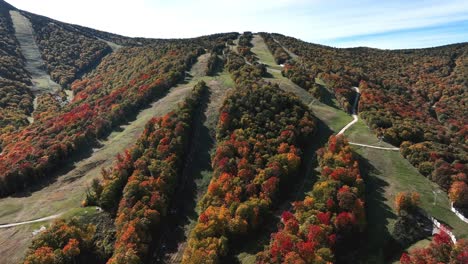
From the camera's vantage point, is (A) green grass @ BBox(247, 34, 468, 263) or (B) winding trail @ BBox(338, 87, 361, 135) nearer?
(A) green grass @ BBox(247, 34, 468, 263)

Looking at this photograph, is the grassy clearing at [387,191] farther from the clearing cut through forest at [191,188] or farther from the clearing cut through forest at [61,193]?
the clearing cut through forest at [61,193]

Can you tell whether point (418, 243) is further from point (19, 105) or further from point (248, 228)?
point (19, 105)

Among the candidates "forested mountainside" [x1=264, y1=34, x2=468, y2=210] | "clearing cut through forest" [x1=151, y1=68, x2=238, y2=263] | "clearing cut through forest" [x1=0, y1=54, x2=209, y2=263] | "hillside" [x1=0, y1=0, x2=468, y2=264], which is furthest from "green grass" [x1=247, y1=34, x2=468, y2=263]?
"clearing cut through forest" [x1=0, y1=54, x2=209, y2=263]

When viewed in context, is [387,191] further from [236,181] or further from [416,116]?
[416,116]

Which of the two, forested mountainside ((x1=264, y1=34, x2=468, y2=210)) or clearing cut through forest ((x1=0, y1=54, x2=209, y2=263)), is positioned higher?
forested mountainside ((x1=264, y1=34, x2=468, y2=210))

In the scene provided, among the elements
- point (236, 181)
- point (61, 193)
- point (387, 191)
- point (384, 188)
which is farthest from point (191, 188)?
point (387, 191)

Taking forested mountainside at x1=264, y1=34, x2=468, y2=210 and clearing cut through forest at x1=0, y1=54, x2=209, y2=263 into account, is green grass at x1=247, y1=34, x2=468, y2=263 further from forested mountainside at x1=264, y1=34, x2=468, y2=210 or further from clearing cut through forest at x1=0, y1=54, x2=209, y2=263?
clearing cut through forest at x1=0, y1=54, x2=209, y2=263
